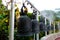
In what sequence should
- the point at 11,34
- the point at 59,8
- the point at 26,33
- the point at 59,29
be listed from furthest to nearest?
the point at 59,29 → the point at 59,8 → the point at 26,33 → the point at 11,34

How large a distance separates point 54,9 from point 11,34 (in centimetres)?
376

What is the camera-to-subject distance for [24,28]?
5.20 ft

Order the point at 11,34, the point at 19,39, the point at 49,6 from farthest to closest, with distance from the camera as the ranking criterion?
the point at 49,6 → the point at 19,39 → the point at 11,34

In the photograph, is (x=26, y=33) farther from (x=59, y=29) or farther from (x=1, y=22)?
(x=59, y=29)

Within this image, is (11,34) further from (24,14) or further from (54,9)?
(54,9)

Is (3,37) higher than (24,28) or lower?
lower

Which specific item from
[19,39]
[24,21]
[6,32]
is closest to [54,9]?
[19,39]

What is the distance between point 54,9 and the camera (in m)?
5.09

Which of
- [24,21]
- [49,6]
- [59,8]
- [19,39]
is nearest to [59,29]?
[59,8]

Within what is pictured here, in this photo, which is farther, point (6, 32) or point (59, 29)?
point (59, 29)

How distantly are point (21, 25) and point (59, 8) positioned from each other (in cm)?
398

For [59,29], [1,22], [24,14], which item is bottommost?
[59,29]

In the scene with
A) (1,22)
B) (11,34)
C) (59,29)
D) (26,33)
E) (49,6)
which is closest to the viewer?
(11,34)

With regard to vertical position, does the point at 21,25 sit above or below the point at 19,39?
above
